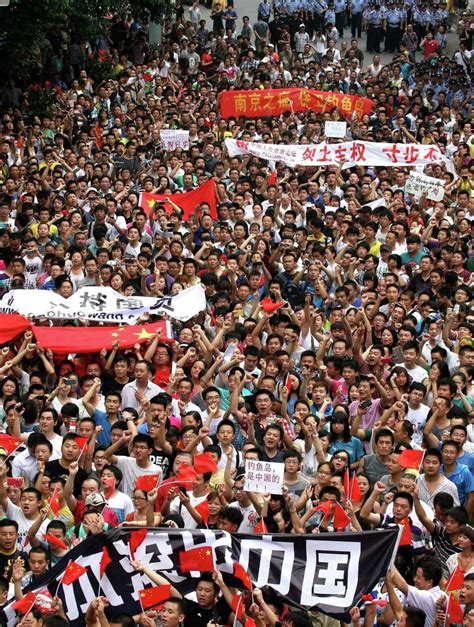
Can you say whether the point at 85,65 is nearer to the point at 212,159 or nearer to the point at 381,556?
the point at 212,159

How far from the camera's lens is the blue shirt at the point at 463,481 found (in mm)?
10086

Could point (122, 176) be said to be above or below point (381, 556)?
below

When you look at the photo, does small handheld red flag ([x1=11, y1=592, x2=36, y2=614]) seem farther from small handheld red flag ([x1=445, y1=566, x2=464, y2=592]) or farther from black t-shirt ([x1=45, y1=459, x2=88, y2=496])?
small handheld red flag ([x1=445, y1=566, x2=464, y2=592])

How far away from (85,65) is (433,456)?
1486cm

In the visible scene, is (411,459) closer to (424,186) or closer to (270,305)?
(270,305)

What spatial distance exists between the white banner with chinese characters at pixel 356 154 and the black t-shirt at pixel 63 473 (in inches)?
349

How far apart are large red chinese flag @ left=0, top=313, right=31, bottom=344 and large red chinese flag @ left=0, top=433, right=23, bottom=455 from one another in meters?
1.95

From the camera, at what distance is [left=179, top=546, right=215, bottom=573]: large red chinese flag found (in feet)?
27.3

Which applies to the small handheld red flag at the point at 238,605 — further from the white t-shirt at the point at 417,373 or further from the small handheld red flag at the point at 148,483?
the white t-shirt at the point at 417,373

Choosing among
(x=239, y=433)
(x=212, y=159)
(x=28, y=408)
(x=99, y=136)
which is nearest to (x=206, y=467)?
(x=239, y=433)

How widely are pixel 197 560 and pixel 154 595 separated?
0.33 m

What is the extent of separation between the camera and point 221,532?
27.7 feet

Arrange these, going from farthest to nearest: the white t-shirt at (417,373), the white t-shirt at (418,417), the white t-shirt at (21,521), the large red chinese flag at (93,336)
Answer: the large red chinese flag at (93,336), the white t-shirt at (417,373), the white t-shirt at (418,417), the white t-shirt at (21,521)

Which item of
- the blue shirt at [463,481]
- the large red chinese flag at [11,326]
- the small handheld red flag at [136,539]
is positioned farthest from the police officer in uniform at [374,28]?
the small handheld red flag at [136,539]
